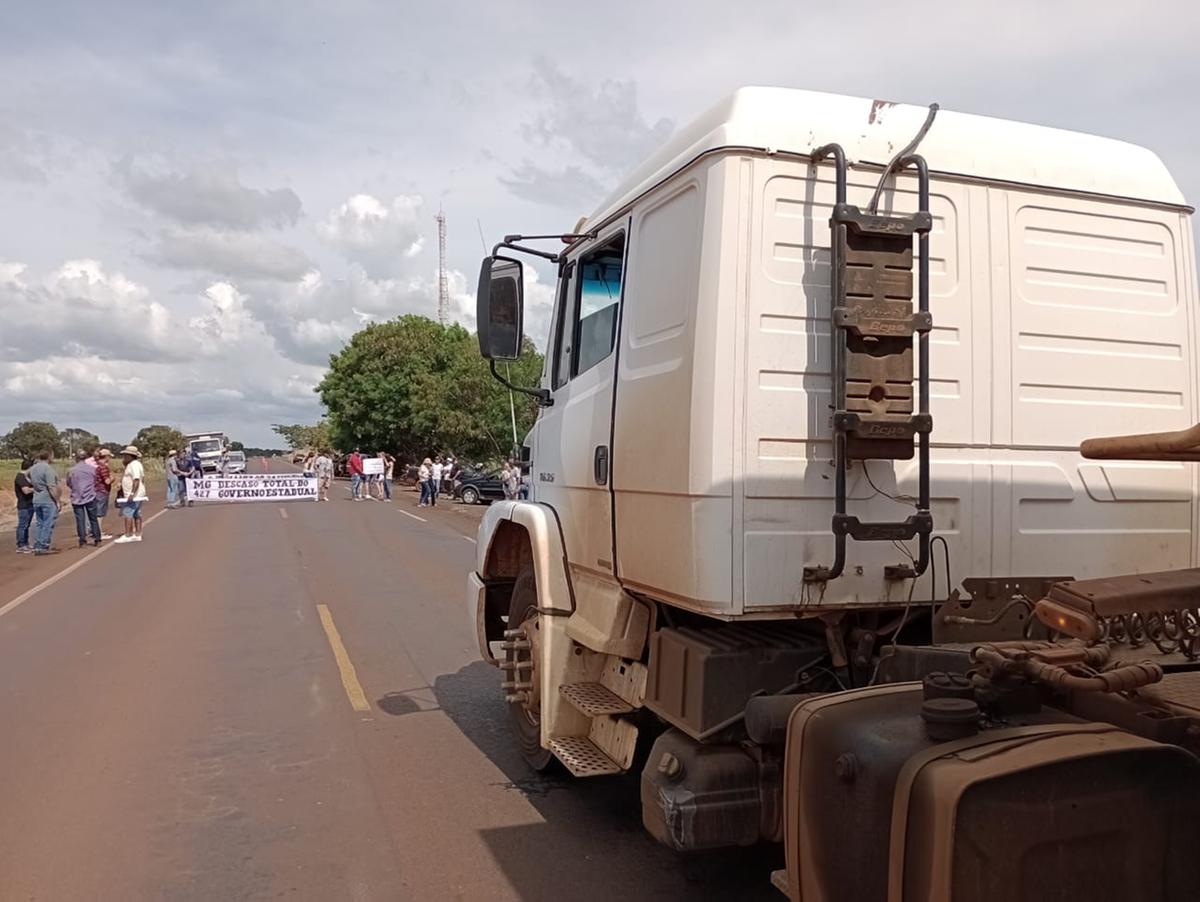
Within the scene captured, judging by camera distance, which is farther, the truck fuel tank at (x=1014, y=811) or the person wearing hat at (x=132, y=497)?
the person wearing hat at (x=132, y=497)

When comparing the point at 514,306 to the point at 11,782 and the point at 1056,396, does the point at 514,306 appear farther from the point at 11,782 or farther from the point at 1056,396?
the point at 11,782

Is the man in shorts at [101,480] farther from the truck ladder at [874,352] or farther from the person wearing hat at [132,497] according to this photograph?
the truck ladder at [874,352]

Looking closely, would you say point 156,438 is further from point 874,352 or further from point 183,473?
point 874,352

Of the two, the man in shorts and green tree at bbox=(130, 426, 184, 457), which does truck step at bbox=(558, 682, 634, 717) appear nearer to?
the man in shorts

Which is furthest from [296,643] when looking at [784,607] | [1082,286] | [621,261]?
[1082,286]

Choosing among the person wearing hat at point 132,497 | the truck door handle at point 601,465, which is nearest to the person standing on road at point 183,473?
the person wearing hat at point 132,497

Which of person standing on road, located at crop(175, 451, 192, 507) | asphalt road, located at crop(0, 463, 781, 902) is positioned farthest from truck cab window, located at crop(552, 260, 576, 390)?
person standing on road, located at crop(175, 451, 192, 507)

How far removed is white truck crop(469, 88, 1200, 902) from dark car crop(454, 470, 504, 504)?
29365 mm

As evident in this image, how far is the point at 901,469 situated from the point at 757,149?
1.24 m

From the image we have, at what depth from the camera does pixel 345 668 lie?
8219mm

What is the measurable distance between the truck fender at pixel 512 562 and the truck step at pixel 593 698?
35cm

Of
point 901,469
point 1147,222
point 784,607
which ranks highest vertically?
point 1147,222

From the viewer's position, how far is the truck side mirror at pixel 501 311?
5133 mm

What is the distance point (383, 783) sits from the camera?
545 cm
